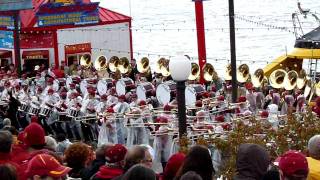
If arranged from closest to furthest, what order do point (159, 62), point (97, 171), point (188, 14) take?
point (97, 171), point (159, 62), point (188, 14)

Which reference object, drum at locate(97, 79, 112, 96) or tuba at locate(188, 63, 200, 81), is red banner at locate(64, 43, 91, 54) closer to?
tuba at locate(188, 63, 200, 81)

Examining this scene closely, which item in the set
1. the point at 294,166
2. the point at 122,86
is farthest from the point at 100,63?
the point at 294,166

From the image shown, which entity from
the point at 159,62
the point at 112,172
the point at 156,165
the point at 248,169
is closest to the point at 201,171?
the point at 248,169

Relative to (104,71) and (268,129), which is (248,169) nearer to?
(268,129)

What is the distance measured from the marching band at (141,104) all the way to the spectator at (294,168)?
738 centimetres

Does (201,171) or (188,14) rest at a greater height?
(188,14)

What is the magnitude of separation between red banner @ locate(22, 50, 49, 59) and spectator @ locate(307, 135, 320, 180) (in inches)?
938

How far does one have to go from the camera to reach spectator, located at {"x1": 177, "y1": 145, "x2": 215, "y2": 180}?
7.04m

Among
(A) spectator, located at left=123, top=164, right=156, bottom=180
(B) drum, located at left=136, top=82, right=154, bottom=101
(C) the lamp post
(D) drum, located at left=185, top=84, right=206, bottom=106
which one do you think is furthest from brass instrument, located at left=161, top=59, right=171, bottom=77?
(A) spectator, located at left=123, top=164, right=156, bottom=180

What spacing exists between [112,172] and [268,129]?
394 cm

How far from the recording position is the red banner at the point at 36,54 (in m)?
30.4

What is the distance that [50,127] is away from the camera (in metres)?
20.4

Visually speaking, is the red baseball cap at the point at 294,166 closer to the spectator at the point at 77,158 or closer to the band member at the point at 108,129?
the spectator at the point at 77,158

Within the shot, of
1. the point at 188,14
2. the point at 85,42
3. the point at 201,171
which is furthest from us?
the point at 188,14
